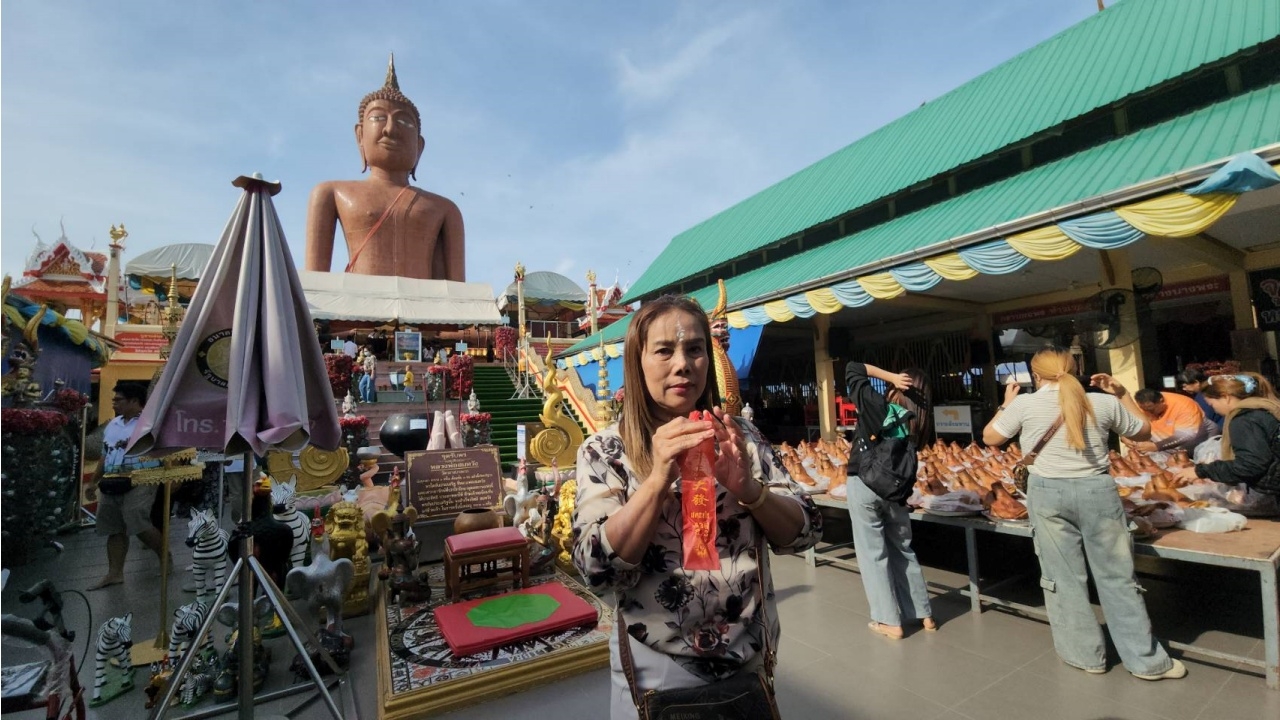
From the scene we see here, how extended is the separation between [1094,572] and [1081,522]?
0.37 m

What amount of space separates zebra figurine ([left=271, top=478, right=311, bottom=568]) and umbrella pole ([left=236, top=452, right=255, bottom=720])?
181 cm

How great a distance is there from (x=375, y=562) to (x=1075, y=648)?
6.18 metres

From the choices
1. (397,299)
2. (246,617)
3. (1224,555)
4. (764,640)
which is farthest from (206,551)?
(397,299)

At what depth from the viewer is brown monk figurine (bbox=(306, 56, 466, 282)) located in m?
21.9

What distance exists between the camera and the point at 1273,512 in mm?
3887

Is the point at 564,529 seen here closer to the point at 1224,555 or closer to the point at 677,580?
the point at 677,580

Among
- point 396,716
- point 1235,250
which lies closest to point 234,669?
point 396,716

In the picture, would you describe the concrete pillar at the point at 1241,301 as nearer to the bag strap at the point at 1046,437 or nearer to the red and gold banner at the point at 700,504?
the bag strap at the point at 1046,437

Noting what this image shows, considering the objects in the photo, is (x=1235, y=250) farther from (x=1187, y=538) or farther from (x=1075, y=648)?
(x=1075, y=648)

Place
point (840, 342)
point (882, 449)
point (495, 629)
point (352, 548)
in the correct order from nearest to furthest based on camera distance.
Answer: point (882, 449) → point (495, 629) → point (352, 548) → point (840, 342)

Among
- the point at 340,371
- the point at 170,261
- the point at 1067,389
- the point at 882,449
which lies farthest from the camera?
the point at 170,261

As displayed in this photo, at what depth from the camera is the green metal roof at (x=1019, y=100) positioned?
676cm

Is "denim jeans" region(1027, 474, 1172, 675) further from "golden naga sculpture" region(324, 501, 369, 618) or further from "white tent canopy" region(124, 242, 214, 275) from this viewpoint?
"white tent canopy" region(124, 242, 214, 275)

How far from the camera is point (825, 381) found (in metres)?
11.5
